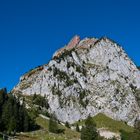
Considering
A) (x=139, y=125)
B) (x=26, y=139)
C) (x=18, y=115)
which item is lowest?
(x=26, y=139)

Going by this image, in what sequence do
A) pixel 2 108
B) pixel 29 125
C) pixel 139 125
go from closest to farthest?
pixel 139 125
pixel 2 108
pixel 29 125

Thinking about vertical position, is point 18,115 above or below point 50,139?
above

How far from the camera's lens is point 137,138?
11781cm

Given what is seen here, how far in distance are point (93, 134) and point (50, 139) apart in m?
13.4

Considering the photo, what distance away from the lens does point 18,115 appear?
6043 inches

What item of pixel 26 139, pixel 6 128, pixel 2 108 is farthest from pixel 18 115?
pixel 26 139

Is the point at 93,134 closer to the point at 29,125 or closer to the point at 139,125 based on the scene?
the point at 139,125

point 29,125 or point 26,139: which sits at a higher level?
point 29,125

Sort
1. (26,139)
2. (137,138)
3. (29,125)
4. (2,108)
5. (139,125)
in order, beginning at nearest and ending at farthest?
(26,139) → (137,138) → (139,125) → (2,108) → (29,125)

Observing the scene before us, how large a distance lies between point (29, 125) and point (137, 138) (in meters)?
60.5

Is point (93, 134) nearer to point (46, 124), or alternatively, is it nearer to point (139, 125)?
point (139, 125)

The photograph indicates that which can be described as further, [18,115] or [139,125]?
[18,115]

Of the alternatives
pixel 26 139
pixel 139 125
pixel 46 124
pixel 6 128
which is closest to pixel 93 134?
pixel 26 139

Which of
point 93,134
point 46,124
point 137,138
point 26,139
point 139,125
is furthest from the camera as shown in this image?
point 46,124
